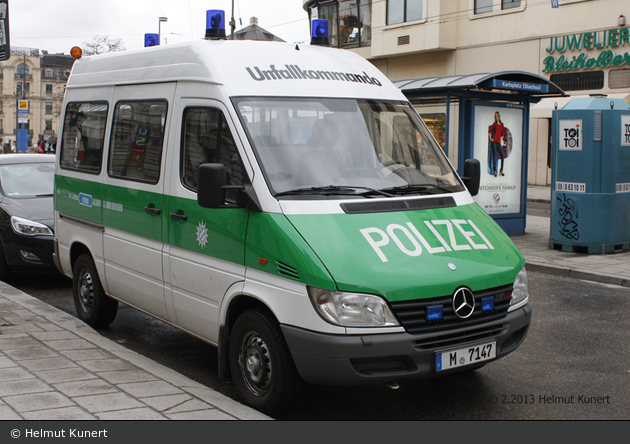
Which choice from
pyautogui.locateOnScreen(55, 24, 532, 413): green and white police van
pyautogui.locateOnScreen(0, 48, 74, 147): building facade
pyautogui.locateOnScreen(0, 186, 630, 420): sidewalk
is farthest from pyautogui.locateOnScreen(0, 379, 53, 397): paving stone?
pyautogui.locateOnScreen(0, 48, 74, 147): building facade

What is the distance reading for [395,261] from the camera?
4.05 meters

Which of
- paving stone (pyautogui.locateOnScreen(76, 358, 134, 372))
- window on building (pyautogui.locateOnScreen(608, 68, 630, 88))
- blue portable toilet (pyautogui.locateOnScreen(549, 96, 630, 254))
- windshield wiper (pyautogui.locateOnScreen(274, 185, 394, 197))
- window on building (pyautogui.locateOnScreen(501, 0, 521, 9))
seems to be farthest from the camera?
window on building (pyautogui.locateOnScreen(501, 0, 521, 9))

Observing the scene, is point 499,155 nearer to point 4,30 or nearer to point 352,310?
point 4,30

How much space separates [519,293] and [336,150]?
1.52 m

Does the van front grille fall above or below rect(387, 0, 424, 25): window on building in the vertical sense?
below

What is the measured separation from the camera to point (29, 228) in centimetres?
862

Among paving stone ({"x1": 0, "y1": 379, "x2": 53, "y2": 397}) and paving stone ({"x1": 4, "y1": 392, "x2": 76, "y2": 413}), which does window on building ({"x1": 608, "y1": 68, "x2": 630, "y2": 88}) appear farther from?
paving stone ({"x1": 4, "y1": 392, "x2": 76, "y2": 413})

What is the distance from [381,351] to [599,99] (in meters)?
8.51

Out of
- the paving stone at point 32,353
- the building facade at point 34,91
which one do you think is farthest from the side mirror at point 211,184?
the building facade at point 34,91

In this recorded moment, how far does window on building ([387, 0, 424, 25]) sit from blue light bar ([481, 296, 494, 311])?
2756cm

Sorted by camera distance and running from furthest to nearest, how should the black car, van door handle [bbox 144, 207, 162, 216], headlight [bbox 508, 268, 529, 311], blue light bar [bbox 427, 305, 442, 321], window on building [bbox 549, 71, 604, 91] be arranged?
window on building [bbox 549, 71, 604, 91] → the black car → van door handle [bbox 144, 207, 162, 216] → headlight [bbox 508, 268, 529, 311] → blue light bar [bbox 427, 305, 442, 321]

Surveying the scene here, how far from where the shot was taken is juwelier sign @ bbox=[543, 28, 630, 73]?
941 inches

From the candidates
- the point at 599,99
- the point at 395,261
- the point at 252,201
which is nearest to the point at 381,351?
the point at 395,261

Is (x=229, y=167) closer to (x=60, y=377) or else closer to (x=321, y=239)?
(x=321, y=239)
